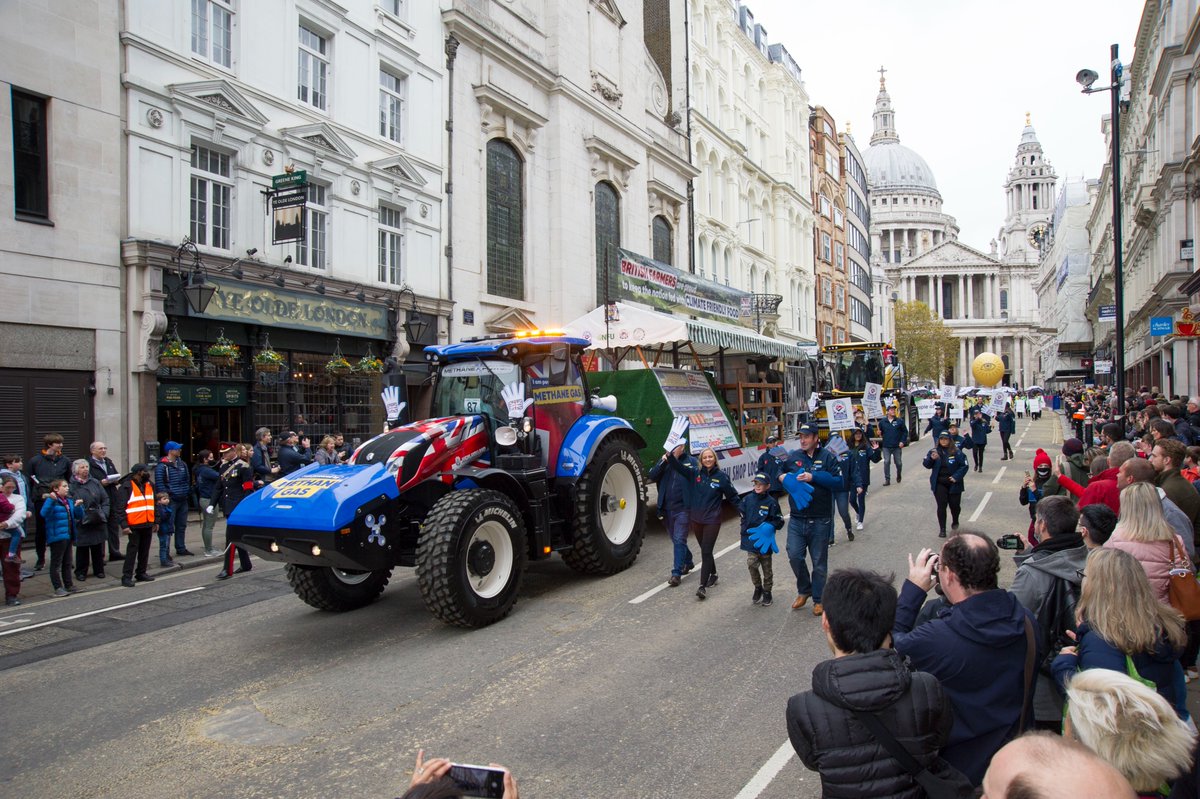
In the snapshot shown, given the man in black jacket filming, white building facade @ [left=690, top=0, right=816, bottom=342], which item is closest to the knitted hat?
the man in black jacket filming

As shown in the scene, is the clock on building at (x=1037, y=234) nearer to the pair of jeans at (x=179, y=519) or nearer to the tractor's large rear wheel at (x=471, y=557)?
the pair of jeans at (x=179, y=519)

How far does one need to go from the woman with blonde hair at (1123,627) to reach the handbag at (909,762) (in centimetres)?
110

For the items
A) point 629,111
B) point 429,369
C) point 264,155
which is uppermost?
point 629,111

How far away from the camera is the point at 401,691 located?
19.1ft

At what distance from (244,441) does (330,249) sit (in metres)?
4.68

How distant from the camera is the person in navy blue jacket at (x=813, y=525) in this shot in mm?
7863

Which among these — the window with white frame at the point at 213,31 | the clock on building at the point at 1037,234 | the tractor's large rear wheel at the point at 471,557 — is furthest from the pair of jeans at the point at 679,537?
the clock on building at the point at 1037,234

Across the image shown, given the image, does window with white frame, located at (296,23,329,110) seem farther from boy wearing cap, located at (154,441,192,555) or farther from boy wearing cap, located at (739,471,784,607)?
boy wearing cap, located at (739,471,784,607)

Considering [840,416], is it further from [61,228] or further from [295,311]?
[61,228]

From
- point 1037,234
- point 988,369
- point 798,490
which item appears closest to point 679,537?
point 798,490

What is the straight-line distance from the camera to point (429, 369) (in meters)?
8.88

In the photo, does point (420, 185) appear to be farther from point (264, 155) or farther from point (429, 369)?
point (429, 369)

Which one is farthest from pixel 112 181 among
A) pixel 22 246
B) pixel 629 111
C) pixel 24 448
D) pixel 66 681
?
pixel 629 111

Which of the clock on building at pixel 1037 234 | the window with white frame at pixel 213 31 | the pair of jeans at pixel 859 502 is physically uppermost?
the clock on building at pixel 1037 234
